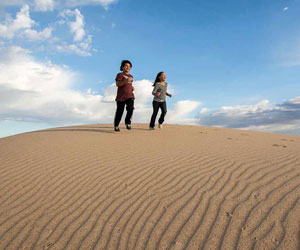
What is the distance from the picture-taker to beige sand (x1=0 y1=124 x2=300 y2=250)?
2275mm

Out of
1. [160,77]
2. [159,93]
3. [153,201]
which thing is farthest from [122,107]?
[153,201]

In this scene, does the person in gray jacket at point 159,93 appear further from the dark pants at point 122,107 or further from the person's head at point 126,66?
the person's head at point 126,66

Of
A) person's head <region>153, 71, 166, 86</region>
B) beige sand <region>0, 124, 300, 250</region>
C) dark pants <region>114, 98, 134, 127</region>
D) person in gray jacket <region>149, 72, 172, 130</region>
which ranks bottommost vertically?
beige sand <region>0, 124, 300, 250</region>

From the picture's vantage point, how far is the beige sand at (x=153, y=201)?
7.47 feet

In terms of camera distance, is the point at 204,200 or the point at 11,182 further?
the point at 11,182

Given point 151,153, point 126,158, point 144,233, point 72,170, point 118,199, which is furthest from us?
Answer: point 151,153

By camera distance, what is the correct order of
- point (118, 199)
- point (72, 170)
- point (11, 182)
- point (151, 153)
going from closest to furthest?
point (118, 199)
point (11, 182)
point (72, 170)
point (151, 153)

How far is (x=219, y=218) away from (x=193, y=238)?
41cm

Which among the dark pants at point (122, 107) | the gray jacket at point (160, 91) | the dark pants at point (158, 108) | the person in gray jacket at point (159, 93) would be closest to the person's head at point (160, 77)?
the person in gray jacket at point (159, 93)

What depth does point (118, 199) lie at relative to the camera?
3.01 m

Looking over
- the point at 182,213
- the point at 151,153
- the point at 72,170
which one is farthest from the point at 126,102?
the point at 182,213

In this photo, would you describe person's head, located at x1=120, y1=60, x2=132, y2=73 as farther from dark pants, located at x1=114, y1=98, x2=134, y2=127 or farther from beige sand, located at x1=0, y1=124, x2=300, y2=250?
beige sand, located at x1=0, y1=124, x2=300, y2=250

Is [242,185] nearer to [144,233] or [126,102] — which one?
[144,233]

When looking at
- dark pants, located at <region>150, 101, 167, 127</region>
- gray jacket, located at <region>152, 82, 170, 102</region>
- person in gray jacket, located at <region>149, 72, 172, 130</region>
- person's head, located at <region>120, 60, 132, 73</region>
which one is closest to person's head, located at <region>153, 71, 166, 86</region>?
person in gray jacket, located at <region>149, 72, 172, 130</region>
